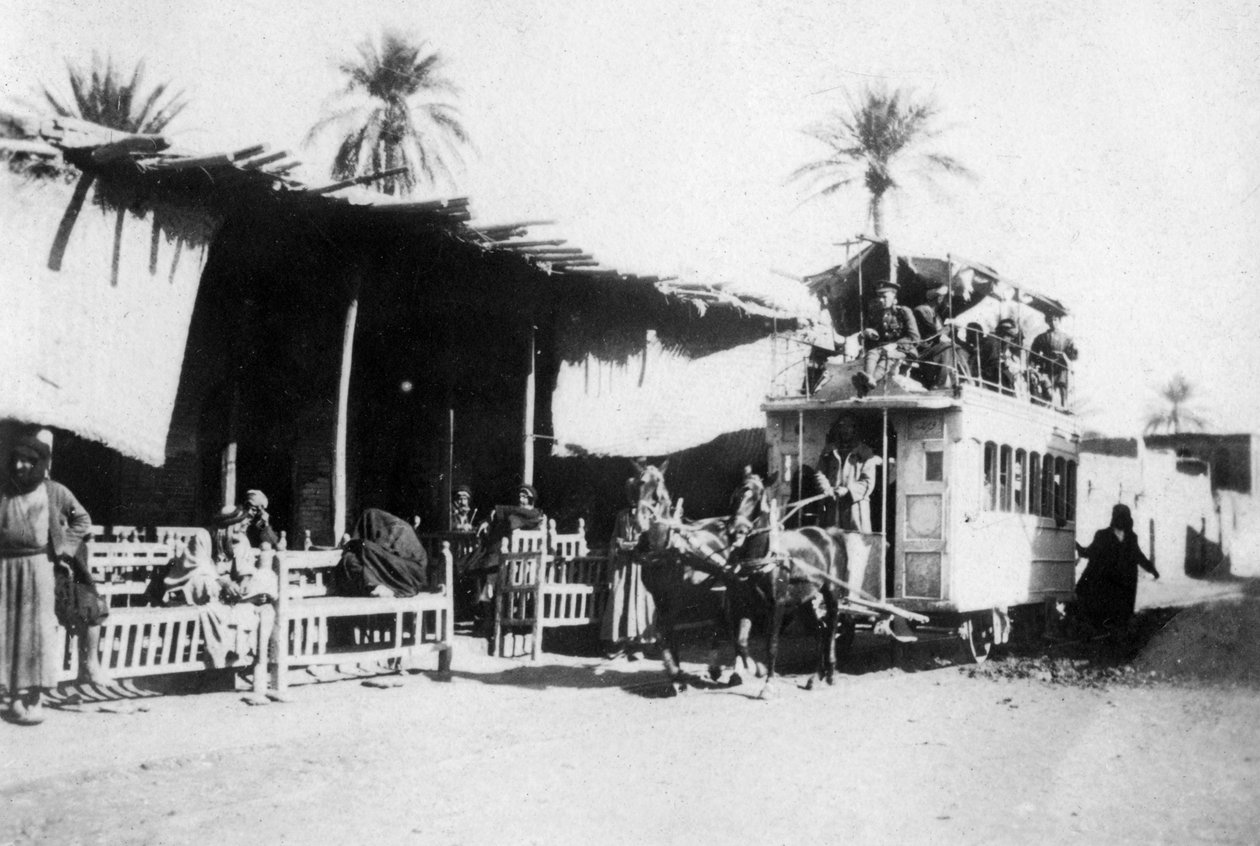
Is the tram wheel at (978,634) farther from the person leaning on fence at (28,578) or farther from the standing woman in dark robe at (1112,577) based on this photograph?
the person leaning on fence at (28,578)

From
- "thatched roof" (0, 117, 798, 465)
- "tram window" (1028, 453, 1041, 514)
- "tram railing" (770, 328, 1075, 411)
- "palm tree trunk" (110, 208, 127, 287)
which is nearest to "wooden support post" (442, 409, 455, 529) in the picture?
"thatched roof" (0, 117, 798, 465)

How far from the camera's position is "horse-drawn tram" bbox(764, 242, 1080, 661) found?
10477 millimetres

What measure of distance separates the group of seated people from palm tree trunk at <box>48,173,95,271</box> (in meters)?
7.46

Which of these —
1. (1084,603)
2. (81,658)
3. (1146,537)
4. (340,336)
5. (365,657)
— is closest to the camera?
(81,658)

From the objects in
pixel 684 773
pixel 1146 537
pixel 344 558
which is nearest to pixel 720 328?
pixel 344 558

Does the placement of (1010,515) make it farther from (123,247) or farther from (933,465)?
(123,247)

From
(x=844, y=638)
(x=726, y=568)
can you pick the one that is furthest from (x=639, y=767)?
(x=844, y=638)

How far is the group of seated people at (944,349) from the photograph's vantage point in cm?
1107

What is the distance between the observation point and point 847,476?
35.1 feet

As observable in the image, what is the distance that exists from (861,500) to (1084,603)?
4883 mm

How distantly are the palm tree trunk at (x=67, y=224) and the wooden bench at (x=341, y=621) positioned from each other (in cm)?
289

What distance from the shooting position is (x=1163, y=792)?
5.92 meters

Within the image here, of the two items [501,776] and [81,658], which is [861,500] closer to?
[501,776]

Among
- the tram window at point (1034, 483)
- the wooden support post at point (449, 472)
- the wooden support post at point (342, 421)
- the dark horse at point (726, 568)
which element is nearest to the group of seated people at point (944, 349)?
the tram window at point (1034, 483)
